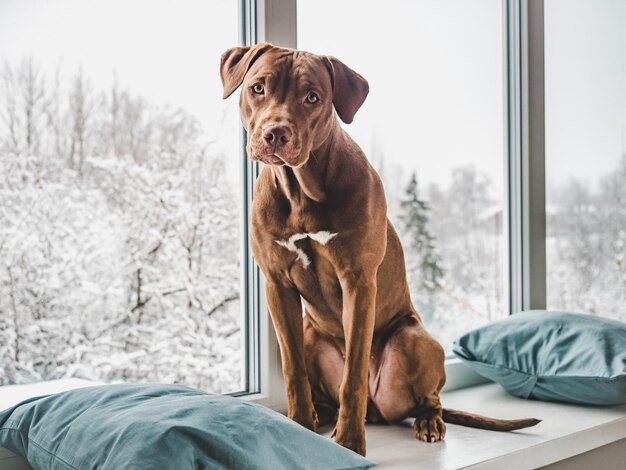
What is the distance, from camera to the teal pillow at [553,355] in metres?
1.72

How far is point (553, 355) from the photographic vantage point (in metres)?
1.80

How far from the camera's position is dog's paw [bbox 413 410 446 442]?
1.46m

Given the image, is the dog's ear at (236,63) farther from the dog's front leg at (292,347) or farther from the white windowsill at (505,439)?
the white windowsill at (505,439)

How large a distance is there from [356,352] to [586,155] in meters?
1.54

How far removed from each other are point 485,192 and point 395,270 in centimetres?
88

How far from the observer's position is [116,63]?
1437mm

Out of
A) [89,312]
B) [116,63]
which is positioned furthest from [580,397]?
[116,63]

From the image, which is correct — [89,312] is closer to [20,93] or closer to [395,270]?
[20,93]

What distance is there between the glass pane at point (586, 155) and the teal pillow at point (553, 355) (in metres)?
0.55

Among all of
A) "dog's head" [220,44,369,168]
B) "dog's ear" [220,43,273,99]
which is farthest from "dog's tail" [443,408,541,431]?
"dog's ear" [220,43,273,99]

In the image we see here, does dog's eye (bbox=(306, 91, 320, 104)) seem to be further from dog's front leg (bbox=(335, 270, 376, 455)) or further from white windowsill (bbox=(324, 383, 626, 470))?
white windowsill (bbox=(324, 383, 626, 470))

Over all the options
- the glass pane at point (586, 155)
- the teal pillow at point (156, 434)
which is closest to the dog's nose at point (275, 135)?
the teal pillow at point (156, 434)

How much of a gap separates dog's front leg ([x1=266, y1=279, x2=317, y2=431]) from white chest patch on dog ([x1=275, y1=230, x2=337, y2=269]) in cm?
9

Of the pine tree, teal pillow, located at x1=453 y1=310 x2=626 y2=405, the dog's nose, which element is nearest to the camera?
the dog's nose
